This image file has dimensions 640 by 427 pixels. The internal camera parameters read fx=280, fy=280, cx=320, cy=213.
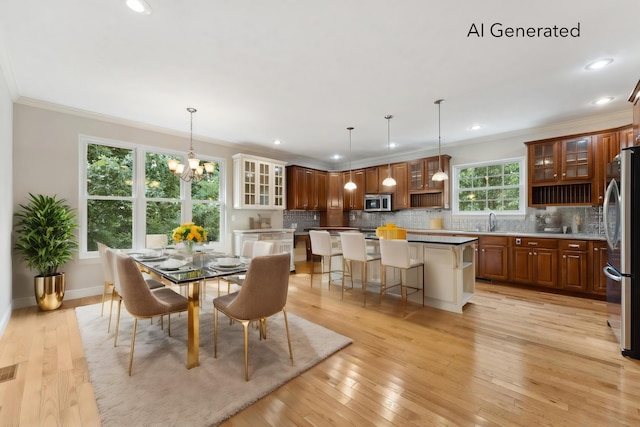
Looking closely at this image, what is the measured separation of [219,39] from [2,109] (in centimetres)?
247

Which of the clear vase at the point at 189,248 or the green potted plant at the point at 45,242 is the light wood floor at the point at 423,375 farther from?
the clear vase at the point at 189,248

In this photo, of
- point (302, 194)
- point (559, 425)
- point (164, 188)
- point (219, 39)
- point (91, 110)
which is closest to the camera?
point (559, 425)

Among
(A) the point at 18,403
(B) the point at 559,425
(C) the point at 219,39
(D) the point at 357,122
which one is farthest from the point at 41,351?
(D) the point at 357,122

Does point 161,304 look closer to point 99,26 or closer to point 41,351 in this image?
point 41,351

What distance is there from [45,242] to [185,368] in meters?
2.75

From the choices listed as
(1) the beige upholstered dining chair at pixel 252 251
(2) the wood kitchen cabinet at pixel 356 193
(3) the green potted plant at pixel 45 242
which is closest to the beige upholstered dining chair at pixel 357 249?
(1) the beige upholstered dining chair at pixel 252 251

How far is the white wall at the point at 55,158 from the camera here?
3.60m

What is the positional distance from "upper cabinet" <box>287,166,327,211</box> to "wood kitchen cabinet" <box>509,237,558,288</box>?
4.20 meters

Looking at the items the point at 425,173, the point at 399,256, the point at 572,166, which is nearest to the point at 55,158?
the point at 399,256

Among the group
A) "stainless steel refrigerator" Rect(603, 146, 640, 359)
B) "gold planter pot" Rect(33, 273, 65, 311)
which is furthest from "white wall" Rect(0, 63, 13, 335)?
"stainless steel refrigerator" Rect(603, 146, 640, 359)

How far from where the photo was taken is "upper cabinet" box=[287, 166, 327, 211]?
6641 millimetres

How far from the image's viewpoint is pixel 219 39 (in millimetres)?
2373

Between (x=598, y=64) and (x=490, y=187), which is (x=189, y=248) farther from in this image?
(x=490, y=187)

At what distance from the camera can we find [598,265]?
393 cm
